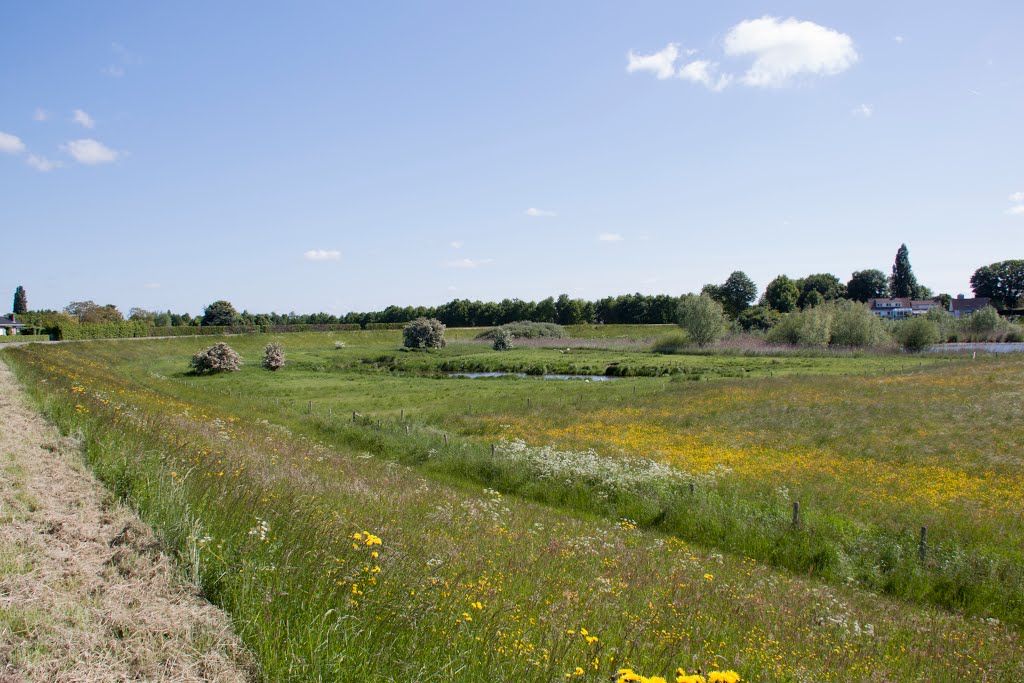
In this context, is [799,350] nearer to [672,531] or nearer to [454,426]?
[454,426]

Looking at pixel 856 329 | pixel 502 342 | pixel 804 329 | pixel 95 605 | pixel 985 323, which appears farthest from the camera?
pixel 985 323

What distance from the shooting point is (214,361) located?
56000 mm

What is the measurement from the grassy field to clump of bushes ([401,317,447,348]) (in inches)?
2146

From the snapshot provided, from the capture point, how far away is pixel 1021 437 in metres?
22.4

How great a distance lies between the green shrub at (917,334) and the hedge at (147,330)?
91.0 metres

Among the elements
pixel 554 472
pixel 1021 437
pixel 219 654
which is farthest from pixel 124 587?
pixel 1021 437

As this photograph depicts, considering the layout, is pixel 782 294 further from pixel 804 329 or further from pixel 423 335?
pixel 423 335

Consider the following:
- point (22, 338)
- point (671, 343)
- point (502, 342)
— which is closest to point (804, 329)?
point (671, 343)

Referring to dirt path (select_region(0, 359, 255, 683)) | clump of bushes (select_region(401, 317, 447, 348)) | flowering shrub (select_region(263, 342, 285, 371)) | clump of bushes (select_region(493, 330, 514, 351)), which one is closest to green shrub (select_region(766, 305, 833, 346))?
clump of bushes (select_region(493, 330, 514, 351))

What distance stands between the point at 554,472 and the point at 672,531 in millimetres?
4673

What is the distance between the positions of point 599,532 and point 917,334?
7716 cm

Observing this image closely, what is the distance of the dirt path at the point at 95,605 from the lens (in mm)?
3848

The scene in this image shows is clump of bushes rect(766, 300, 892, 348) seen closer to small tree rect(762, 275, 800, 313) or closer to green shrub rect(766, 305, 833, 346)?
green shrub rect(766, 305, 833, 346)

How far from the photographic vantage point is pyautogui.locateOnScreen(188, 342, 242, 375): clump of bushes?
56031 mm
